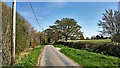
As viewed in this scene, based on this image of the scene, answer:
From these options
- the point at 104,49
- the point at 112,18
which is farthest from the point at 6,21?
the point at 112,18

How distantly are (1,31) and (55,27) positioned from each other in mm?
99187

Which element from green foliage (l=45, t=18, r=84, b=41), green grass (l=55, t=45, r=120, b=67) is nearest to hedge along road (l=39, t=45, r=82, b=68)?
green grass (l=55, t=45, r=120, b=67)

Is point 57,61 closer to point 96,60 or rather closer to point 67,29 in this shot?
point 96,60

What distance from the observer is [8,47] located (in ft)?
58.3

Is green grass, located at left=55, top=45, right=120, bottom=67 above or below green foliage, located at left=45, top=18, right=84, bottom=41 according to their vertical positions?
below

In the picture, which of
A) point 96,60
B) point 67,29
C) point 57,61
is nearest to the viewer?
point 96,60

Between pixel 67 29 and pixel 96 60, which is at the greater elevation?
pixel 67 29

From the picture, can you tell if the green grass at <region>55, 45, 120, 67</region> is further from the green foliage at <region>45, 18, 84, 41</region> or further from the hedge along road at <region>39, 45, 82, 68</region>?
the green foliage at <region>45, 18, 84, 41</region>

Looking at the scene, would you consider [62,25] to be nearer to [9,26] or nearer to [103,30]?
[103,30]

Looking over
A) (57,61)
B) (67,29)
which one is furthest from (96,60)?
(67,29)

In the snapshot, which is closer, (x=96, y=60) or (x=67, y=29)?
(x=96, y=60)

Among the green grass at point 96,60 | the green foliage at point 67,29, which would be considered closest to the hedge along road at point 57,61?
the green grass at point 96,60

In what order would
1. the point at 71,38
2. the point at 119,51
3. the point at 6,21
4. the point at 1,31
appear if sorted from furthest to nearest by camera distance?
1. the point at 71,38
2. the point at 119,51
3. the point at 6,21
4. the point at 1,31

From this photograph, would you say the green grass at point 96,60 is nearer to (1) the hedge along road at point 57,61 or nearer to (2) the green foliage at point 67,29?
(1) the hedge along road at point 57,61
